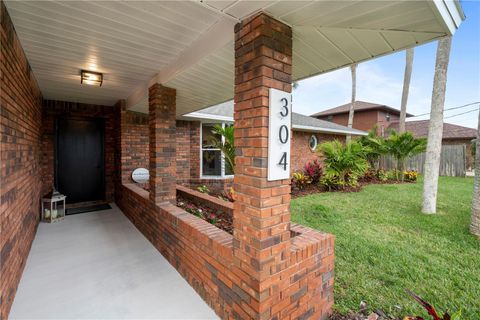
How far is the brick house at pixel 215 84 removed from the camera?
180 cm

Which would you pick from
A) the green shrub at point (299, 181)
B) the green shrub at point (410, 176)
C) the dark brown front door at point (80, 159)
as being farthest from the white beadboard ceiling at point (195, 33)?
the green shrub at point (410, 176)

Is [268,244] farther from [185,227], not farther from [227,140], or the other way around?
[227,140]

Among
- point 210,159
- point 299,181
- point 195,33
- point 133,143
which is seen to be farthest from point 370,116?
point 195,33

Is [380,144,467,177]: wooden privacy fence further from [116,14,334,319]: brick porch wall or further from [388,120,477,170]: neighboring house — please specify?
[116,14,334,319]: brick porch wall

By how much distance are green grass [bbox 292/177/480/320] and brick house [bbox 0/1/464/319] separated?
0.78 m

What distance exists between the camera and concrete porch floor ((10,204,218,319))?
2.34 m

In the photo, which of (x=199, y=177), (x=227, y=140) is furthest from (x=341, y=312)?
(x=199, y=177)

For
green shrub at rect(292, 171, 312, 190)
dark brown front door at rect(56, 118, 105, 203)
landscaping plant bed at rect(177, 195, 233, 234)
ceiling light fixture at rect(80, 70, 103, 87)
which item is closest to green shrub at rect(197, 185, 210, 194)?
dark brown front door at rect(56, 118, 105, 203)

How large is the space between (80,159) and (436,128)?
9274mm

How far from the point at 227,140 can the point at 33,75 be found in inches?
153

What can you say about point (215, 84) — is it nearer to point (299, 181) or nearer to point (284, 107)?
point (284, 107)

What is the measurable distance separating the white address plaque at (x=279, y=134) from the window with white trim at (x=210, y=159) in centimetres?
640

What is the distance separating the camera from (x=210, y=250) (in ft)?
7.75

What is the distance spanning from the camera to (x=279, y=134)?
1868 millimetres
